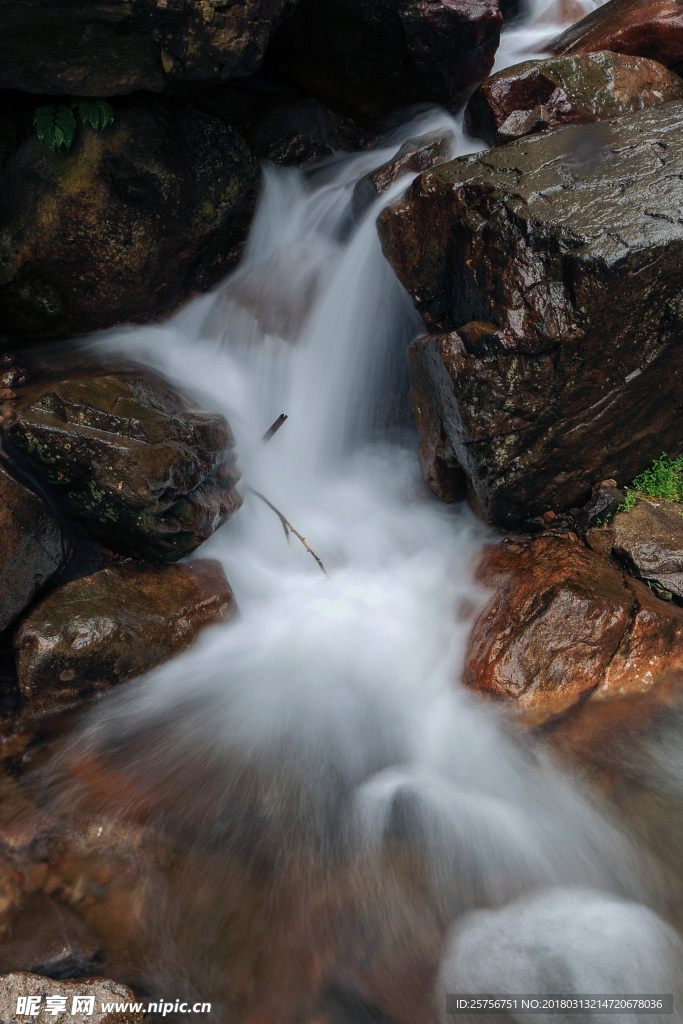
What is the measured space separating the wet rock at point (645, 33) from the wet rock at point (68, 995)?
7.25 meters

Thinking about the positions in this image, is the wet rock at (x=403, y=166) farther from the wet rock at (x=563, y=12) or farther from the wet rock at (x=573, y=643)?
the wet rock at (x=563, y=12)

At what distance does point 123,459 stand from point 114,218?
241cm

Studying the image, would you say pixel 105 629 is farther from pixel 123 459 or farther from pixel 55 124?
pixel 55 124

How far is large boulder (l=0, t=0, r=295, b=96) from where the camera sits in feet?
13.5

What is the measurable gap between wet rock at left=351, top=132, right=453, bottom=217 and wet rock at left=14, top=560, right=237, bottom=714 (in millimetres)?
4044

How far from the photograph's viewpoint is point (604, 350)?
3.77 m

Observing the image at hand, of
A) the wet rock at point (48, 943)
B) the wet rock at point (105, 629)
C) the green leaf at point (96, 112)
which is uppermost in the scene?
the green leaf at point (96, 112)

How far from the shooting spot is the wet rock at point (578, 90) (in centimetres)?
437

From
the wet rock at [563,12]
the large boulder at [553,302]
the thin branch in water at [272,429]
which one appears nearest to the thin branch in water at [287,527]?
the thin branch in water at [272,429]

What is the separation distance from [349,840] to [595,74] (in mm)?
5547

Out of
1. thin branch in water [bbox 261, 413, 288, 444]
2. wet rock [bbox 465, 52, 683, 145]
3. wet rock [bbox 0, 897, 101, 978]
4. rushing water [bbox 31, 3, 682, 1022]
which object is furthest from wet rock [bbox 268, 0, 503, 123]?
wet rock [bbox 0, 897, 101, 978]

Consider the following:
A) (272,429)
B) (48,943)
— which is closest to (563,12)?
(272,429)

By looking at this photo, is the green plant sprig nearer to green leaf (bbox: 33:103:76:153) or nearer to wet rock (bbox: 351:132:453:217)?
green leaf (bbox: 33:103:76:153)

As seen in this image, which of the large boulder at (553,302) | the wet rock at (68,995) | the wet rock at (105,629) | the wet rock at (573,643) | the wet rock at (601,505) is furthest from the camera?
the wet rock at (601,505)
